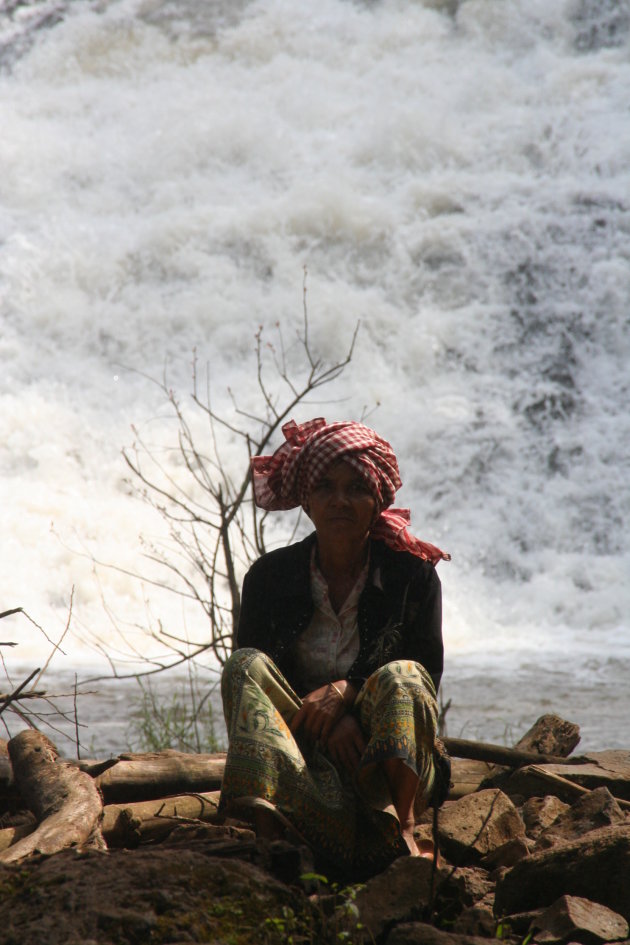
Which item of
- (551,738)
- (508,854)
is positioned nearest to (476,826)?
(508,854)

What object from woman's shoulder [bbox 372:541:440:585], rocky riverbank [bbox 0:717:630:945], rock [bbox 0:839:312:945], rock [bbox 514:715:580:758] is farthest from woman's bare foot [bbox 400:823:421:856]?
rock [bbox 514:715:580:758]

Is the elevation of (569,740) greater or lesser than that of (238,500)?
lesser

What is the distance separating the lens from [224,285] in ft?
39.6

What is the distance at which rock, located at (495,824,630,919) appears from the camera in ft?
6.82

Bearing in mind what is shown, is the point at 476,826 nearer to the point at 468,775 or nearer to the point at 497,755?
the point at 497,755

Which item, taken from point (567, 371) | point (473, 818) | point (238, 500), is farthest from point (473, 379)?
point (473, 818)

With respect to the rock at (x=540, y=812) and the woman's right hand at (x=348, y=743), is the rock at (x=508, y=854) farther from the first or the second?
the woman's right hand at (x=348, y=743)

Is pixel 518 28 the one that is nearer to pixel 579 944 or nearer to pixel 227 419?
pixel 227 419

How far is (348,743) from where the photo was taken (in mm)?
2311

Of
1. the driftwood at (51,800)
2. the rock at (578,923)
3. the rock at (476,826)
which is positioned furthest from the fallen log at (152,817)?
the rock at (578,923)

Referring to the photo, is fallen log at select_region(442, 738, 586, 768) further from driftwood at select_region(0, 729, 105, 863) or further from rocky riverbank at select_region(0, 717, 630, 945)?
driftwood at select_region(0, 729, 105, 863)

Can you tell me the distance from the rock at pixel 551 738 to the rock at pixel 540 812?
507 millimetres

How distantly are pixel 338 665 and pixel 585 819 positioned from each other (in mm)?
752

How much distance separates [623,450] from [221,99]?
7.46 metres
